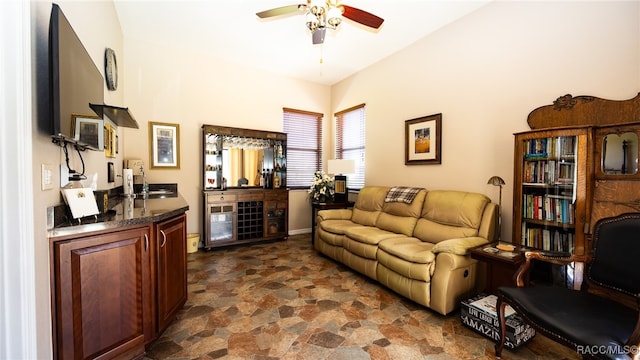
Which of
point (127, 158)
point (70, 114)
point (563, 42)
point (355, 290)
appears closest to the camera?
point (70, 114)

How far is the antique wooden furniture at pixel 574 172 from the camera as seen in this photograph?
6.55 ft

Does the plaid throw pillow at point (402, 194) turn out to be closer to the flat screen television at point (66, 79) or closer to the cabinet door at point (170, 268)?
the cabinet door at point (170, 268)

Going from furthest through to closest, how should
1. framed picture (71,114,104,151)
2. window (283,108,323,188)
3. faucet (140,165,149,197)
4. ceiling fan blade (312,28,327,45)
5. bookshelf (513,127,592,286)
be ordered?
window (283,108,323,188), faucet (140,165,149,197), ceiling fan blade (312,28,327,45), bookshelf (513,127,592,286), framed picture (71,114,104,151)

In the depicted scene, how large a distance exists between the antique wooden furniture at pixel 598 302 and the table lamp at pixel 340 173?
121 inches

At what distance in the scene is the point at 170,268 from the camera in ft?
6.96

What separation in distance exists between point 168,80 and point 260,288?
3458mm

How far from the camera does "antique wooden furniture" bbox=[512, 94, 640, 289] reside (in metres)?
2.00

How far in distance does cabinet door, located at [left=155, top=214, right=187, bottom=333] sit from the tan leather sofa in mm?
1915

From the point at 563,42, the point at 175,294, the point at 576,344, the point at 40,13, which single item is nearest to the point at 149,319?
the point at 175,294

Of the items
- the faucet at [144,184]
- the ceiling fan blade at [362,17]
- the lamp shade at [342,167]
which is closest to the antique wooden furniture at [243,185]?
the faucet at [144,184]

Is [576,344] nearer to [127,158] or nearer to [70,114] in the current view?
[70,114]

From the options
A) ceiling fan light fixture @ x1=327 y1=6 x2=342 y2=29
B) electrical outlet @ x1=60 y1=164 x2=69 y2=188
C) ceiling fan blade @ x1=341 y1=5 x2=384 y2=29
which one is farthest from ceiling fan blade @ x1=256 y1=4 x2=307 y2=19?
electrical outlet @ x1=60 y1=164 x2=69 y2=188

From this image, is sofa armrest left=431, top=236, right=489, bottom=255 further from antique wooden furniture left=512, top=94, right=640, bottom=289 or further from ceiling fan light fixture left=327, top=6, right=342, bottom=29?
ceiling fan light fixture left=327, top=6, right=342, bottom=29

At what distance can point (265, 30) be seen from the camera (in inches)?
142
